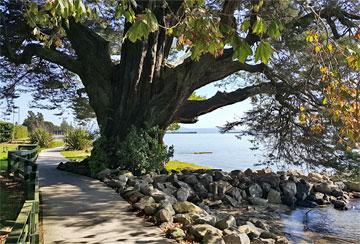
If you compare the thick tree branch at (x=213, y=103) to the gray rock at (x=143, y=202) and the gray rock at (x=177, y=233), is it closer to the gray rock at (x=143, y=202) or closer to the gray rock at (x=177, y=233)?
the gray rock at (x=143, y=202)

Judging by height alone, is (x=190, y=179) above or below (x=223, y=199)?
above

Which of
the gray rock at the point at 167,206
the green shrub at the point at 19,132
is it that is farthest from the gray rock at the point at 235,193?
the green shrub at the point at 19,132

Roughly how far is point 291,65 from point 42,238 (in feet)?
35.6

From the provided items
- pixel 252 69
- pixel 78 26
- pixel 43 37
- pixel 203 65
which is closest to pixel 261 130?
pixel 252 69

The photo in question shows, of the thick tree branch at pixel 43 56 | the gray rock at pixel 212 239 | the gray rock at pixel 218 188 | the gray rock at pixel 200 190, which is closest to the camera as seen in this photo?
the gray rock at pixel 212 239

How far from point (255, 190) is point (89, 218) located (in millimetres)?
8716

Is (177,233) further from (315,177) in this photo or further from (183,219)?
(315,177)

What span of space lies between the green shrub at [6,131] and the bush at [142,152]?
25.9 m

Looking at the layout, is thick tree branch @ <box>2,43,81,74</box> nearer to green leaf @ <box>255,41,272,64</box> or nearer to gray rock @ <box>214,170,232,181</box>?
gray rock @ <box>214,170,232,181</box>

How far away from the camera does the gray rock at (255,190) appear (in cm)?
1581

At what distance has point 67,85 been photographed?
71.6ft

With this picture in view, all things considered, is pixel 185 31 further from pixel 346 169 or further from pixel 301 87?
pixel 346 169

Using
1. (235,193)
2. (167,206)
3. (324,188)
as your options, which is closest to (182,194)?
(167,206)

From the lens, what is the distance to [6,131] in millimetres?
37812
